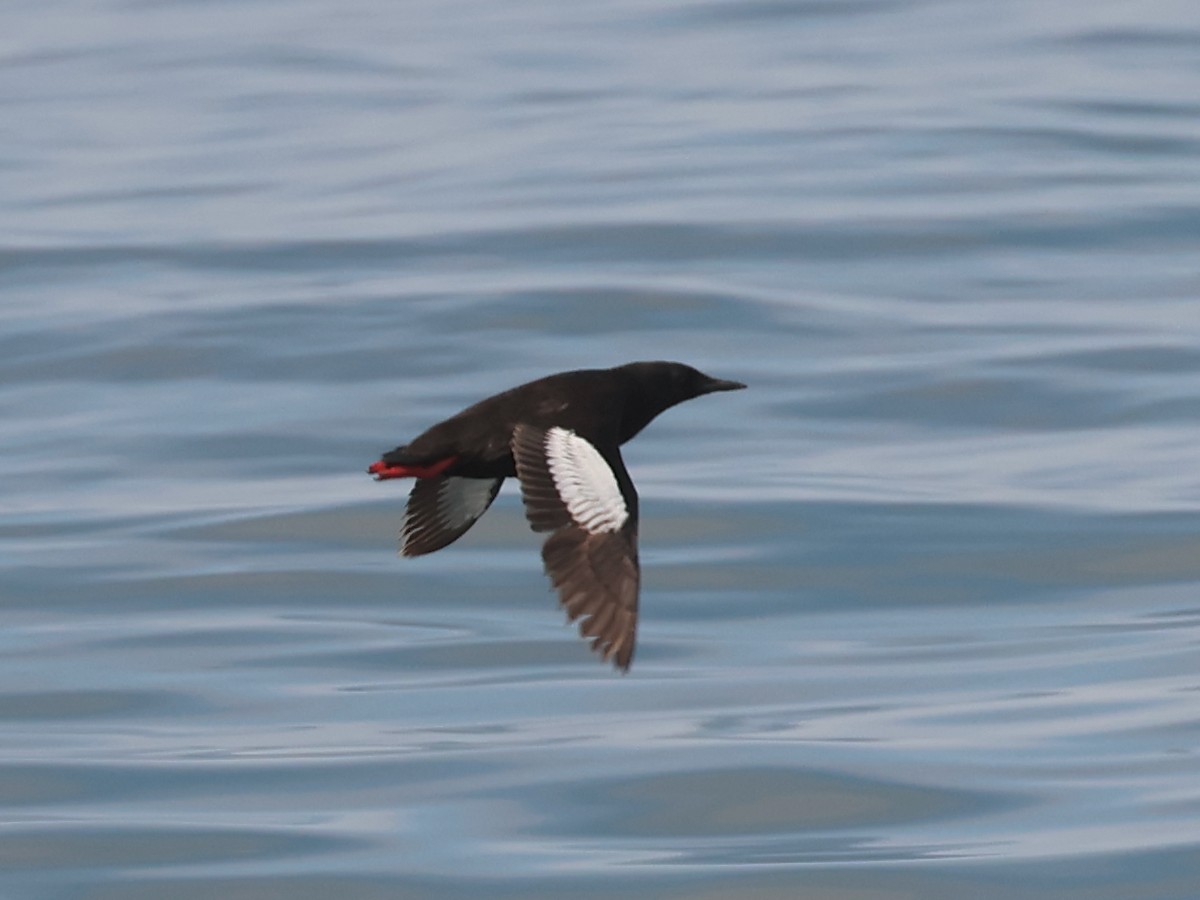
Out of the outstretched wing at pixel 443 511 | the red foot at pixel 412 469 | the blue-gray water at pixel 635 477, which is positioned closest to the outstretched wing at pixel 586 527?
the red foot at pixel 412 469

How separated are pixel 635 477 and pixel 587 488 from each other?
1172 centimetres

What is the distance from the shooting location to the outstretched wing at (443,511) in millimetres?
9250

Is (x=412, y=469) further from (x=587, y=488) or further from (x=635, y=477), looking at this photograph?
(x=635, y=477)

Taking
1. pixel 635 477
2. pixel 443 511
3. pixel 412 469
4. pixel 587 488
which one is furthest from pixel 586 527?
pixel 635 477

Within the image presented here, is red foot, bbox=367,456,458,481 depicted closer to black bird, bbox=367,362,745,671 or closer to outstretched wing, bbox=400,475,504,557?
black bird, bbox=367,362,745,671

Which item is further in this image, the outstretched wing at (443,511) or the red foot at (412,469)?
the outstretched wing at (443,511)

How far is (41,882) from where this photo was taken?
41.9ft

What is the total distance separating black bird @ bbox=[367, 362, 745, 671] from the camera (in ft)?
25.9

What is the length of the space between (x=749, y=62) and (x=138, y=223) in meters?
11.2

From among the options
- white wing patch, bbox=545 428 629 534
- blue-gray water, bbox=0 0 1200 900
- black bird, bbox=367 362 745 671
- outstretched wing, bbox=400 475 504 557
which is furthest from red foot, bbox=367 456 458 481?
blue-gray water, bbox=0 0 1200 900

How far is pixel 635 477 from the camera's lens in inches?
779

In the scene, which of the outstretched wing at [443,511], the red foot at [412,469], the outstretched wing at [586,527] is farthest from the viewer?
the outstretched wing at [443,511]

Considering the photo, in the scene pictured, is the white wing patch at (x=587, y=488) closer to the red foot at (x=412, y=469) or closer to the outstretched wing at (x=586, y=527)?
the outstretched wing at (x=586, y=527)

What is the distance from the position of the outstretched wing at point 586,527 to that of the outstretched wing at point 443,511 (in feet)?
3.36
